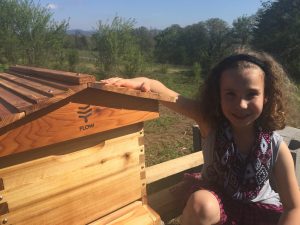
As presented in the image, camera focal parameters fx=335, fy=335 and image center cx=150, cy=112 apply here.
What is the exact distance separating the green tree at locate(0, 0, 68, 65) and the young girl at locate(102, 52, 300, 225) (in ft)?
49.8

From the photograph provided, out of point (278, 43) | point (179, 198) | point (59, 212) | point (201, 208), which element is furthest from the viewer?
point (278, 43)

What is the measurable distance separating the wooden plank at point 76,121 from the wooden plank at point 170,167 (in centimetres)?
109

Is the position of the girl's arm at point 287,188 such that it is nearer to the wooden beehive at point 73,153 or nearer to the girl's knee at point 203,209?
the girl's knee at point 203,209

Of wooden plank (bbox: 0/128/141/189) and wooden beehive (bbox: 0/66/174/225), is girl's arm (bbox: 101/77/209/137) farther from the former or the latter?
wooden plank (bbox: 0/128/141/189)

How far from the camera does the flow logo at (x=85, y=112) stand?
65.4 inches

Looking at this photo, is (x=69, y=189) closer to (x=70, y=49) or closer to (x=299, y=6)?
(x=70, y=49)

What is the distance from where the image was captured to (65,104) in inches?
62.7

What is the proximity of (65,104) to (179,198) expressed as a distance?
132cm

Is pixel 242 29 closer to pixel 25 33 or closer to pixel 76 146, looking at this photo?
pixel 25 33

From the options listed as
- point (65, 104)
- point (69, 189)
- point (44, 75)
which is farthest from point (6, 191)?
point (44, 75)

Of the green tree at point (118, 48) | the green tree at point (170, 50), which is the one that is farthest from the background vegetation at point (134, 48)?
the green tree at point (170, 50)

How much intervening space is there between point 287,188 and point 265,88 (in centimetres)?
63

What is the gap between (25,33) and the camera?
1622 centimetres

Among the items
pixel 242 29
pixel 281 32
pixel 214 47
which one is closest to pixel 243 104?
pixel 281 32
